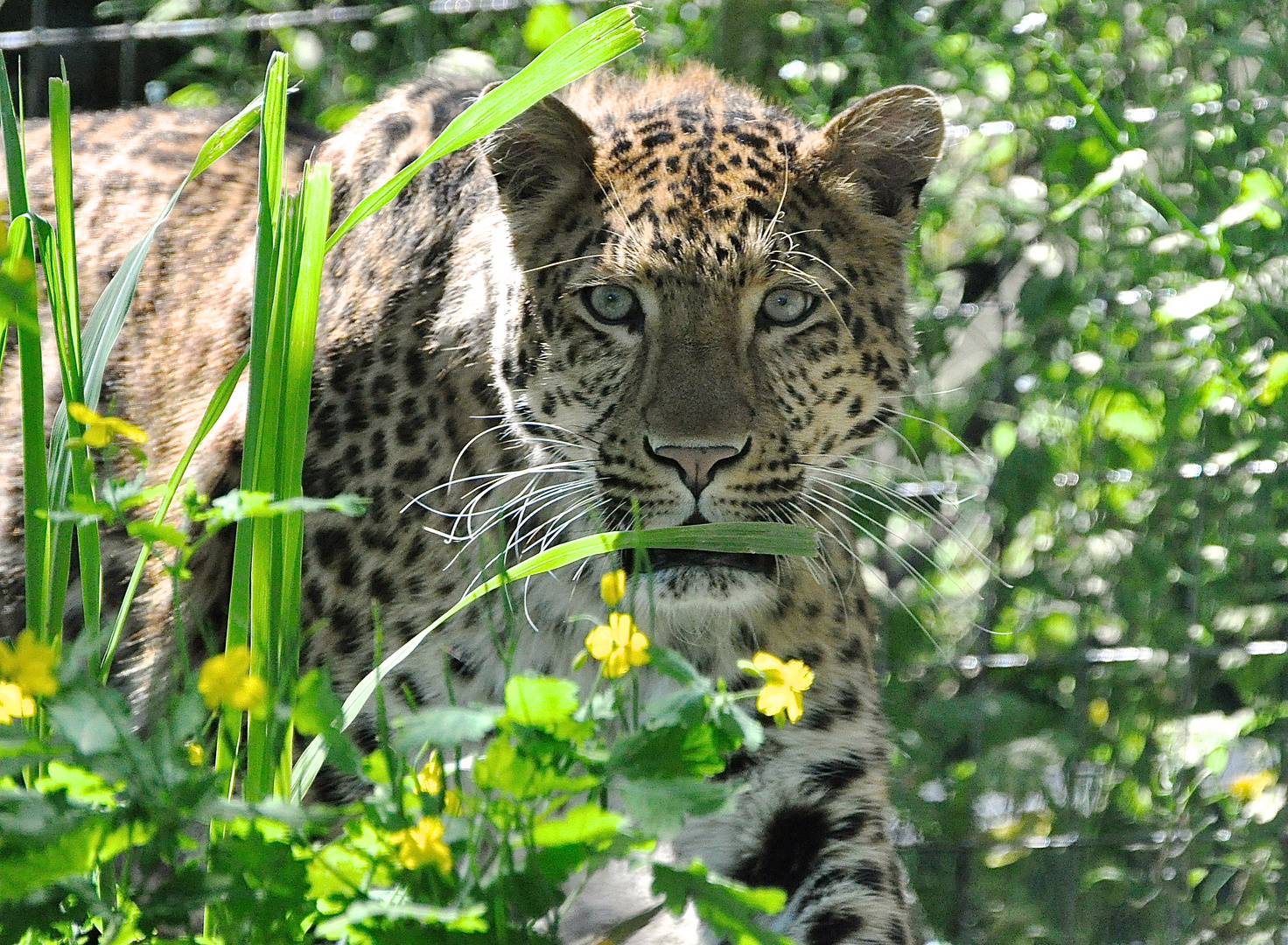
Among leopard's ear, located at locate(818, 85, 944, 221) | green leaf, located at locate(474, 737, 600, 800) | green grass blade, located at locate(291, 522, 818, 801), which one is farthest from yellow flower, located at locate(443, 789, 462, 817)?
leopard's ear, located at locate(818, 85, 944, 221)

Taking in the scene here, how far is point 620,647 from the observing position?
159cm

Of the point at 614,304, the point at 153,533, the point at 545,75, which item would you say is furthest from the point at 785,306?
the point at 153,533

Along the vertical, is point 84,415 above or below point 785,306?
below

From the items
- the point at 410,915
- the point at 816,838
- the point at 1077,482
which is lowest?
the point at 816,838

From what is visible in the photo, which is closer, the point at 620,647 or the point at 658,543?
the point at 620,647

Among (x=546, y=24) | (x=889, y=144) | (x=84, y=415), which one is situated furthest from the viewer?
(x=546, y=24)

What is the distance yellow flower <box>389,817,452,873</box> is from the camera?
1410 millimetres

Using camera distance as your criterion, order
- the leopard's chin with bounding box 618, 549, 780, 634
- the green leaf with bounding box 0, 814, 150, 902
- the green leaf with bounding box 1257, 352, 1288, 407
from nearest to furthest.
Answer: the green leaf with bounding box 0, 814, 150, 902, the leopard's chin with bounding box 618, 549, 780, 634, the green leaf with bounding box 1257, 352, 1288, 407

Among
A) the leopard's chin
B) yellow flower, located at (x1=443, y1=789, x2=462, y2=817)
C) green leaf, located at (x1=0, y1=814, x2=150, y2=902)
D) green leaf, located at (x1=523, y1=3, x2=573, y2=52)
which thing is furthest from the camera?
green leaf, located at (x1=523, y1=3, x2=573, y2=52)

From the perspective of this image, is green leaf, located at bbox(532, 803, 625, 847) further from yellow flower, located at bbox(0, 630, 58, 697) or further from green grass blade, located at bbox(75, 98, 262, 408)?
green grass blade, located at bbox(75, 98, 262, 408)

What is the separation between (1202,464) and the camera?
3.85 meters

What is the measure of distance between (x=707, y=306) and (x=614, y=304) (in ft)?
0.55

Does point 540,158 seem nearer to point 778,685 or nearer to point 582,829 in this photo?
point 778,685

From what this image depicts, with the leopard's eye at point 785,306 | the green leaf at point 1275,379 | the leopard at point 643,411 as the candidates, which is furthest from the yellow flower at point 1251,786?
the leopard's eye at point 785,306
